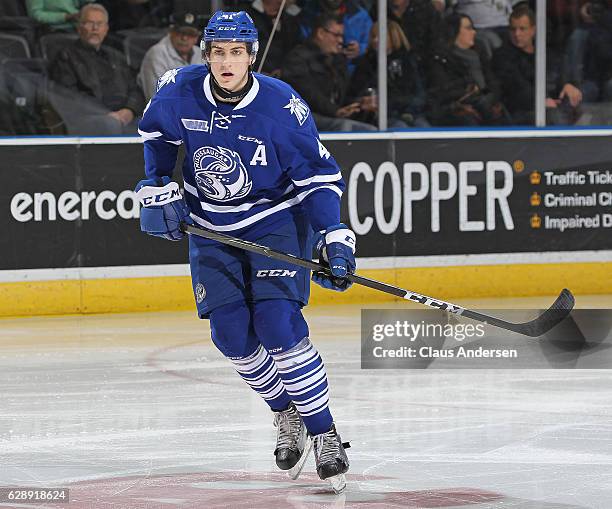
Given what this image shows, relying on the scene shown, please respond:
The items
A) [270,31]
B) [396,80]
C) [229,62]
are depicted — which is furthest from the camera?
[396,80]

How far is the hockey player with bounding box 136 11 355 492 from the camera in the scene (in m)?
3.94

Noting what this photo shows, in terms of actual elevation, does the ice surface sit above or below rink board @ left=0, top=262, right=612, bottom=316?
above

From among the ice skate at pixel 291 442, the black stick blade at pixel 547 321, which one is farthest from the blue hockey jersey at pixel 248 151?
the black stick blade at pixel 547 321

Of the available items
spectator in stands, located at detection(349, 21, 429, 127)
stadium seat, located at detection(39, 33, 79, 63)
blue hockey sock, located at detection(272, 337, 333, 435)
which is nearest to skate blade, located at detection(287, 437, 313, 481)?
blue hockey sock, located at detection(272, 337, 333, 435)

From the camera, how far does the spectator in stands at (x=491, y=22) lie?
8766 mm

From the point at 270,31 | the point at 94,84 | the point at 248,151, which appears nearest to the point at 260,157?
the point at 248,151

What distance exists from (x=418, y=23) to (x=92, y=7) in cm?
188

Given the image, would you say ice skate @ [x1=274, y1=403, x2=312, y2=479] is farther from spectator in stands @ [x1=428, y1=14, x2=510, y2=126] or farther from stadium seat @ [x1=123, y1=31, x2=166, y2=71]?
spectator in stands @ [x1=428, y1=14, x2=510, y2=126]

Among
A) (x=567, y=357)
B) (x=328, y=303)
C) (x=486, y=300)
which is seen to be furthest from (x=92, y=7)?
(x=567, y=357)

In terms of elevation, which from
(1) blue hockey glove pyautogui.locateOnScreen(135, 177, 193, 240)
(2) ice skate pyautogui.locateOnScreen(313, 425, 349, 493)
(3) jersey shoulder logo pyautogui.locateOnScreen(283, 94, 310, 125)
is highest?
(3) jersey shoulder logo pyautogui.locateOnScreen(283, 94, 310, 125)

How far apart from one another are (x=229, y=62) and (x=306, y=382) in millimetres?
863

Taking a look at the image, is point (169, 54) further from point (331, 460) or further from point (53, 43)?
point (331, 460)

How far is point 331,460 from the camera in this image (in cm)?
396

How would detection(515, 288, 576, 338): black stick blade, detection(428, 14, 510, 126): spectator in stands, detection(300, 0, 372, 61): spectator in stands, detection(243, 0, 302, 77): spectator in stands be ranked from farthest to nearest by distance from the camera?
1. detection(428, 14, 510, 126): spectator in stands
2. detection(300, 0, 372, 61): spectator in stands
3. detection(243, 0, 302, 77): spectator in stands
4. detection(515, 288, 576, 338): black stick blade
